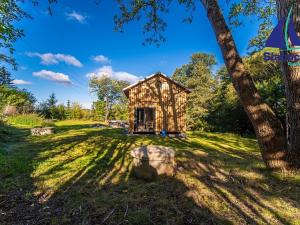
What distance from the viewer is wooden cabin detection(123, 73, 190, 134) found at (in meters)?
13.8

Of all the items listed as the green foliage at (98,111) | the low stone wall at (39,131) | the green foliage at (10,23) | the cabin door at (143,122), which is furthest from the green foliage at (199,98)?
the green foliage at (98,111)

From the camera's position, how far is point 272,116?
162 inches

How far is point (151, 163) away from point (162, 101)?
10.0m

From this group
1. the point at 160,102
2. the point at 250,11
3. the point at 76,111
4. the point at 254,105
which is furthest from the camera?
the point at 76,111

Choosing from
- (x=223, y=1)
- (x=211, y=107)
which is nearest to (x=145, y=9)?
(x=223, y=1)

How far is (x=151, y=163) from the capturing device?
4148 millimetres

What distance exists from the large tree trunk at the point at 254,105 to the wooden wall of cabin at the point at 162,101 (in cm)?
955

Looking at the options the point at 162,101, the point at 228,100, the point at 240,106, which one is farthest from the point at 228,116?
the point at 162,101

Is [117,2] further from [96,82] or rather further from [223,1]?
[96,82]

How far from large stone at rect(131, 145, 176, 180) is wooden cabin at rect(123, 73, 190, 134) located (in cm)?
938

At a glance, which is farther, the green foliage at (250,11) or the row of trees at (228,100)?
the row of trees at (228,100)

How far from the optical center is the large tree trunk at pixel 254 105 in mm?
4027

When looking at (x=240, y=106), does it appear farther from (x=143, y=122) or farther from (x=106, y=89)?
(x=106, y=89)

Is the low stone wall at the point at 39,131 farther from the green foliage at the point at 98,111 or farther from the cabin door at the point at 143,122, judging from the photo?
the green foliage at the point at 98,111
